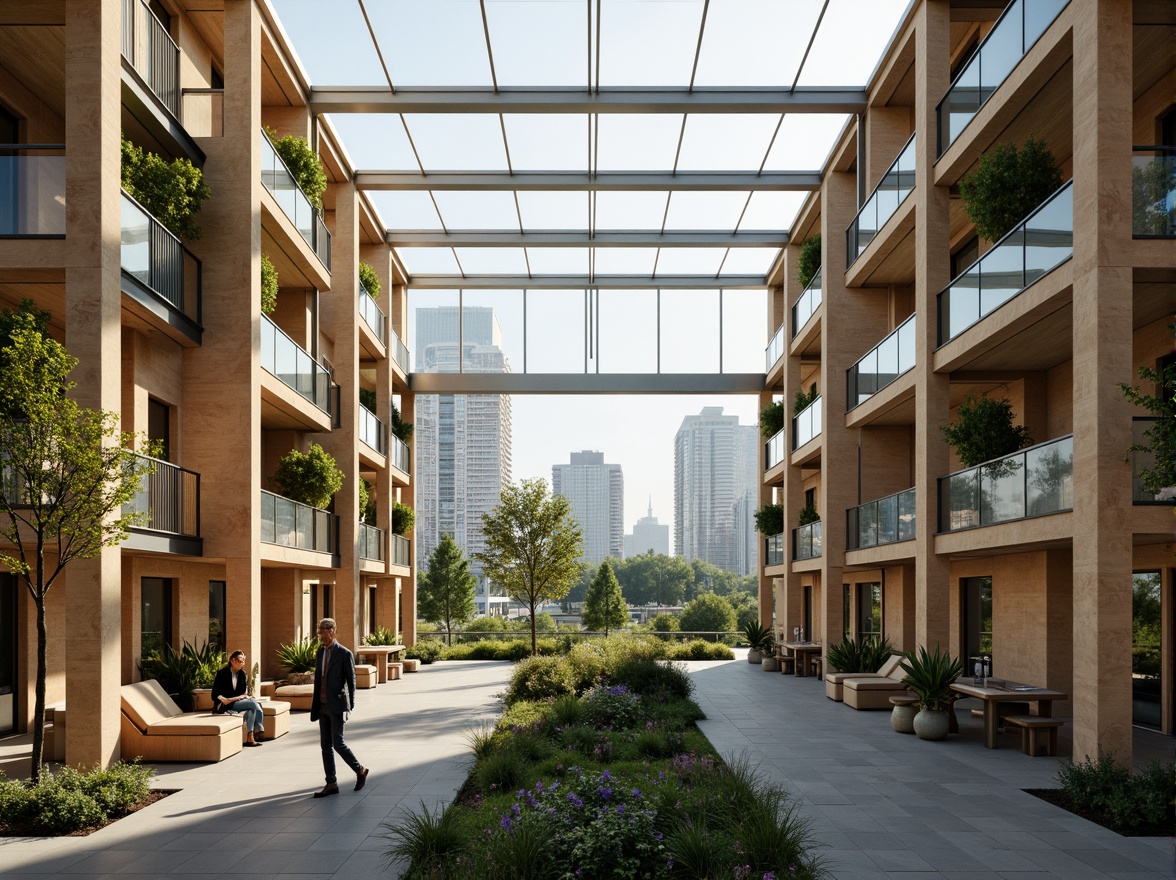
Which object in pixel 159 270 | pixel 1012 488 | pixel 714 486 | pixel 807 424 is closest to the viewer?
pixel 1012 488

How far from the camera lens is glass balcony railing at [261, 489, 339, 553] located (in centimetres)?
1708

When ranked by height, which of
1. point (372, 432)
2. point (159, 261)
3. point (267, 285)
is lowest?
point (372, 432)

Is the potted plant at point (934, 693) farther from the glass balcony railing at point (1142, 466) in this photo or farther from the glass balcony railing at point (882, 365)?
the glass balcony railing at point (882, 365)

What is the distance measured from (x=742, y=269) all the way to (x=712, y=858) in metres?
26.6

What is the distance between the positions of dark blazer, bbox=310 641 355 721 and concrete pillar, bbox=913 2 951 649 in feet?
34.9

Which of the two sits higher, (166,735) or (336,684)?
(336,684)

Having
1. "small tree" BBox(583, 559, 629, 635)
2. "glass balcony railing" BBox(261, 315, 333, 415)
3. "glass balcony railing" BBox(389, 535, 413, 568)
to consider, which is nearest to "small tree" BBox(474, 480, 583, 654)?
"glass balcony railing" BBox(389, 535, 413, 568)

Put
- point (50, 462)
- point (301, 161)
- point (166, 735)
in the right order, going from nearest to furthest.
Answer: point (50, 462)
point (166, 735)
point (301, 161)

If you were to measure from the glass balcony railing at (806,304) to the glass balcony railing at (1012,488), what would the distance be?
954 centimetres

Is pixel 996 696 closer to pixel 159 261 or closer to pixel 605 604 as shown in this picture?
pixel 159 261

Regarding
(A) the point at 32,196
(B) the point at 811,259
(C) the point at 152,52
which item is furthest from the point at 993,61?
(A) the point at 32,196

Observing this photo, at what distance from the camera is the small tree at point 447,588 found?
43.8m

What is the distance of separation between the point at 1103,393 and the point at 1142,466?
984 millimetres

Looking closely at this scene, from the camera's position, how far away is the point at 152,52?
47.2ft
